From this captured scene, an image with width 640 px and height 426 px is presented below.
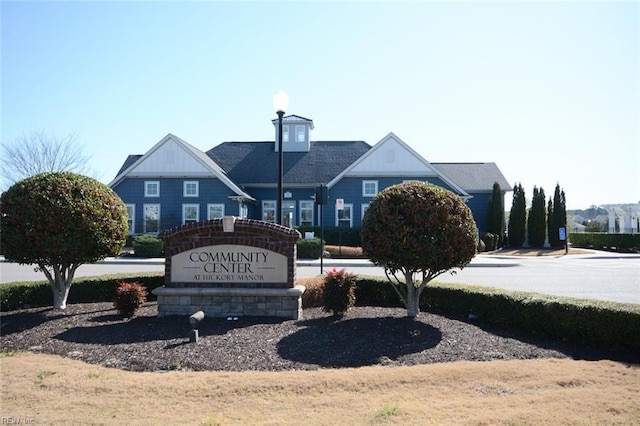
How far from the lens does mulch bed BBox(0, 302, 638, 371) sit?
6.25m

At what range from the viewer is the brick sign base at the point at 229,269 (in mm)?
8906

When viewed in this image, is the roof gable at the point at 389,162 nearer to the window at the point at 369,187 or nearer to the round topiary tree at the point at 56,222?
the window at the point at 369,187

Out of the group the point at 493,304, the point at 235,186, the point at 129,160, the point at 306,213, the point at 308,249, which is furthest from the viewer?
the point at 129,160

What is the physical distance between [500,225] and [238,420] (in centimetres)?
3322

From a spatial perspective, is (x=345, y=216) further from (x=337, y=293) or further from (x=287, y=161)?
(x=337, y=293)

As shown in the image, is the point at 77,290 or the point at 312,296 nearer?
the point at 312,296

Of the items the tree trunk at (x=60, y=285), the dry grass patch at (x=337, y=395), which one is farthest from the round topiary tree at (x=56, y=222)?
the dry grass patch at (x=337, y=395)

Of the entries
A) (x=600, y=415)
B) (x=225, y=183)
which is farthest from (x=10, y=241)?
(x=225, y=183)

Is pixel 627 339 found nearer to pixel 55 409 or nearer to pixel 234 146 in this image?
pixel 55 409

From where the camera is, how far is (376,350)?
668cm

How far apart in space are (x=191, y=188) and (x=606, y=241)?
31915mm

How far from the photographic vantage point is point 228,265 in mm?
9133

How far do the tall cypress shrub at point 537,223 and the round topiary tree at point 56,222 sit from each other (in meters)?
32.6

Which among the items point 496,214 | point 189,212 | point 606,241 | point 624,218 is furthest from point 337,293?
point 624,218
